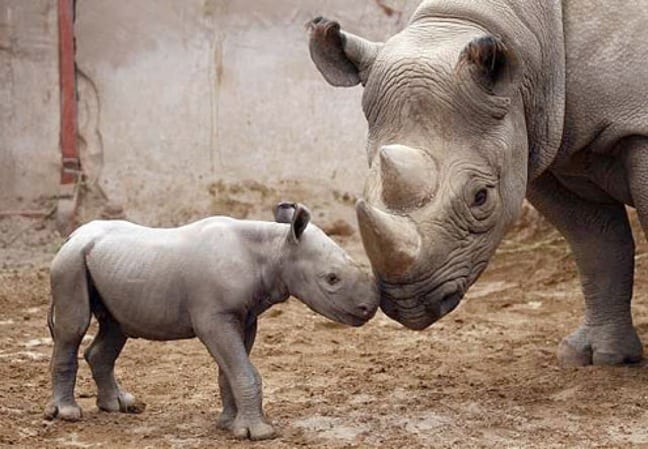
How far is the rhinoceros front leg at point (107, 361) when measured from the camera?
4652 millimetres

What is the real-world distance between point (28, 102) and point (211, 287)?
4.74 meters

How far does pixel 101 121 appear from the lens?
8.71m

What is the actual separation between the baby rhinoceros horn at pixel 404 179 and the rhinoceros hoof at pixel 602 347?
5.37 feet

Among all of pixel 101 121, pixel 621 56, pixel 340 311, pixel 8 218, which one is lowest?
pixel 8 218

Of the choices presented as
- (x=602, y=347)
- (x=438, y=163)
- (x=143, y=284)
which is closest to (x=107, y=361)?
(x=143, y=284)

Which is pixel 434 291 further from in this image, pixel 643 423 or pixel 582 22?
pixel 582 22

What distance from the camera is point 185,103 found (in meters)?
8.73

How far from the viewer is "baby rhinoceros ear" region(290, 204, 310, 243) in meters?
4.31

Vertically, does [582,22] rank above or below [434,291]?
above

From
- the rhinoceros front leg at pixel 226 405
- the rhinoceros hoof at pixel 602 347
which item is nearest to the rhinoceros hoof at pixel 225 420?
the rhinoceros front leg at pixel 226 405

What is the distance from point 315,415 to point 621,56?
5.28 feet

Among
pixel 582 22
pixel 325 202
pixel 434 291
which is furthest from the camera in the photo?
pixel 325 202

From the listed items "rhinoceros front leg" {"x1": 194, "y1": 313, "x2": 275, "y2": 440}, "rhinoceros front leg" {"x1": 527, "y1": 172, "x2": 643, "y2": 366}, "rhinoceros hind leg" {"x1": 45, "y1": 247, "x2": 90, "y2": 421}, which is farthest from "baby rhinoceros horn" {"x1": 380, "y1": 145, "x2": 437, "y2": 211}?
"rhinoceros front leg" {"x1": 527, "y1": 172, "x2": 643, "y2": 366}

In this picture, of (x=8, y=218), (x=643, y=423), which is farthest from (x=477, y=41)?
(x=8, y=218)
